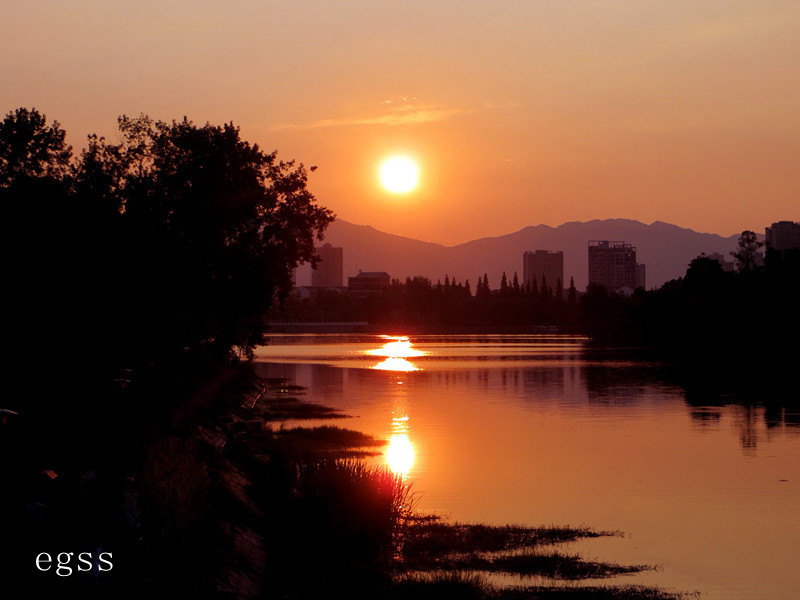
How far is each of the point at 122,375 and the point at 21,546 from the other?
1515 centimetres

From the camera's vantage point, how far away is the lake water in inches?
1228

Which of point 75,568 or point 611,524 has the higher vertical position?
point 75,568

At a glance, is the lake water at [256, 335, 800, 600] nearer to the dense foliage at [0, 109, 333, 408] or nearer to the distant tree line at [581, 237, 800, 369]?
the dense foliage at [0, 109, 333, 408]

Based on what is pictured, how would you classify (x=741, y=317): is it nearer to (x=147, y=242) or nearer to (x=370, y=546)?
(x=147, y=242)

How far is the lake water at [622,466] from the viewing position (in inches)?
1228

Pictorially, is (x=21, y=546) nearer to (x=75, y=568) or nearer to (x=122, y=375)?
(x=75, y=568)

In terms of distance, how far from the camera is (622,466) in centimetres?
4956

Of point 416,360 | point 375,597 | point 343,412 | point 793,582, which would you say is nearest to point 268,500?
point 375,597

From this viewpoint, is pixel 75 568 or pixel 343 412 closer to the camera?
pixel 75 568

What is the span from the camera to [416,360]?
163m

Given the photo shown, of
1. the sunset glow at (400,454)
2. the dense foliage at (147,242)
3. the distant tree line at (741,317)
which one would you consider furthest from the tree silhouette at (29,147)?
the distant tree line at (741,317)

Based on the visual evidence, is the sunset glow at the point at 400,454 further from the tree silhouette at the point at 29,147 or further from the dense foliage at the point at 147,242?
the tree silhouette at the point at 29,147

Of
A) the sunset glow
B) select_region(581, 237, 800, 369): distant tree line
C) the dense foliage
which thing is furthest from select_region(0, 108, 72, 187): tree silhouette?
select_region(581, 237, 800, 369): distant tree line

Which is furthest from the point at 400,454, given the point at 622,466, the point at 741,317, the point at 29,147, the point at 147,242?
the point at 741,317
